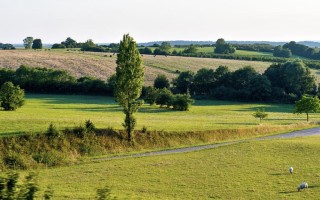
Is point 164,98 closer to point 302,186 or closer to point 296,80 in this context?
point 296,80

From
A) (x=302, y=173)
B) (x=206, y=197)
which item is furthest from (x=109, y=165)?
(x=302, y=173)

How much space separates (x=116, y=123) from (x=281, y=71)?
Answer: 78.1 m

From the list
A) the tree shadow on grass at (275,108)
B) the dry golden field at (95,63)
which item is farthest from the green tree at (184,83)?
the tree shadow on grass at (275,108)

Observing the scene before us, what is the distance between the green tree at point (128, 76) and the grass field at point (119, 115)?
414cm

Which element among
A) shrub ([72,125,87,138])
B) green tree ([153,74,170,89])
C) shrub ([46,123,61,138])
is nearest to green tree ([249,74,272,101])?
green tree ([153,74,170,89])

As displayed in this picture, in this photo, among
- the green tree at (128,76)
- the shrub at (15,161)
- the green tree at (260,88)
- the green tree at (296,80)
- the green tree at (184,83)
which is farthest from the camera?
the green tree at (184,83)

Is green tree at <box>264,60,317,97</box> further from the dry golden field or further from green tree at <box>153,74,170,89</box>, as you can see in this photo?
green tree at <box>153,74,170,89</box>

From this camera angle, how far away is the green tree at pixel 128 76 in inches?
2073

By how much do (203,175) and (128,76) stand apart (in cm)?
1925

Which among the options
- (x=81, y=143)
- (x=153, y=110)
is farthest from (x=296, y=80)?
(x=81, y=143)

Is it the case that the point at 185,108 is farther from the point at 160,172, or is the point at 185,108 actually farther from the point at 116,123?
the point at 160,172

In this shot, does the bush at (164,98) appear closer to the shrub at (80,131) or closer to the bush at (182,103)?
the bush at (182,103)

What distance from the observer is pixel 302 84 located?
122 metres

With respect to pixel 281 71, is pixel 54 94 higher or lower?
lower
